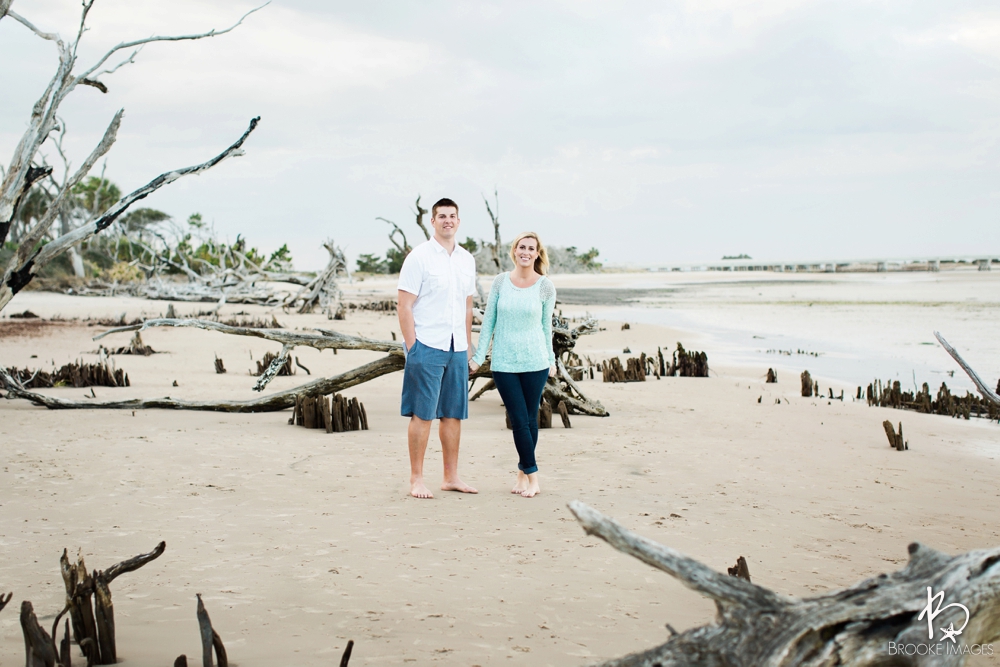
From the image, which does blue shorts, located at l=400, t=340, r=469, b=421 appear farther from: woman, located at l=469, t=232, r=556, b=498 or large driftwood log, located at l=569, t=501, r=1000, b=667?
large driftwood log, located at l=569, t=501, r=1000, b=667

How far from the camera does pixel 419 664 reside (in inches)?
101

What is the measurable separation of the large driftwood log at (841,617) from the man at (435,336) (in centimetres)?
279

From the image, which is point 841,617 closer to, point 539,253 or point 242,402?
point 539,253

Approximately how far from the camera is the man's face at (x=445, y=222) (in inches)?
189

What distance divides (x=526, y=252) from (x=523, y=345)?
22.3 inches

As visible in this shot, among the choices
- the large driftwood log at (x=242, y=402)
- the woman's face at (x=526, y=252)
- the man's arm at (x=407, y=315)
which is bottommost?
the large driftwood log at (x=242, y=402)

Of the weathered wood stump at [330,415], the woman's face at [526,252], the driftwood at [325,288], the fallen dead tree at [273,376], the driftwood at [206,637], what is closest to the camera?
the driftwood at [206,637]

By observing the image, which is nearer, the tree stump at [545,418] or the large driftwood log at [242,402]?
the tree stump at [545,418]

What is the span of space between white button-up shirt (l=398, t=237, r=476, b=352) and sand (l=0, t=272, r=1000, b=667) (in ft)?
3.16

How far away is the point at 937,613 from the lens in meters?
1.88

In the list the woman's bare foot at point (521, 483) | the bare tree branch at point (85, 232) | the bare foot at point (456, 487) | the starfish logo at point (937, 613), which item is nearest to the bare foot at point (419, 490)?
the bare foot at point (456, 487)

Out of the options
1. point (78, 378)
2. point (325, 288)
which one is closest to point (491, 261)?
point (325, 288)

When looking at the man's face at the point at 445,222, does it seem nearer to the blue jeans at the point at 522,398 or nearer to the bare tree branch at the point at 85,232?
the blue jeans at the point at 522,398

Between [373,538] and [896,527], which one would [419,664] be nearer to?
[373,538]
